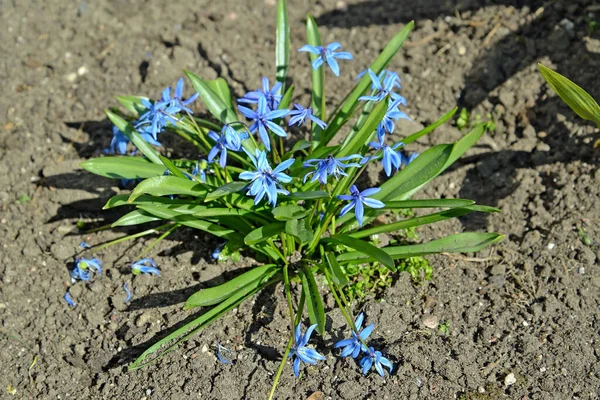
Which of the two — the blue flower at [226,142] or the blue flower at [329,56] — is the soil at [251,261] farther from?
the blue flower at [329,56]

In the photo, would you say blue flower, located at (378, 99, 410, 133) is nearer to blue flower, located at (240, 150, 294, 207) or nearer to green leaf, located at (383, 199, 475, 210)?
green leaf, located at (383, 199, 475, 210)

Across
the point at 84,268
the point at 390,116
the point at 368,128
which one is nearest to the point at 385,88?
the point at 390,116

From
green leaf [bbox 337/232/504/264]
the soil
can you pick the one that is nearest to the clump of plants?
green leaf [bbox 337/232/504/264]

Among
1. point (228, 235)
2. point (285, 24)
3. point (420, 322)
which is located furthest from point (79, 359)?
point (285, 24)

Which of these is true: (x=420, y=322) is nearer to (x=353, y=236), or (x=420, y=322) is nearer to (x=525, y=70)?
(x=353, y=236)

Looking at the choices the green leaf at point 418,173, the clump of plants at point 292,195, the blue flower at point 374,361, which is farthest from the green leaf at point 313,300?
the green leaf at point 418,173

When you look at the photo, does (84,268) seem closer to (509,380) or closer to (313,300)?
(313,300)

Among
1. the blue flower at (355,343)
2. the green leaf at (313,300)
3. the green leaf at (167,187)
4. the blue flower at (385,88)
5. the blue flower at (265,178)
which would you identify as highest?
the blue flower at (385,88)
